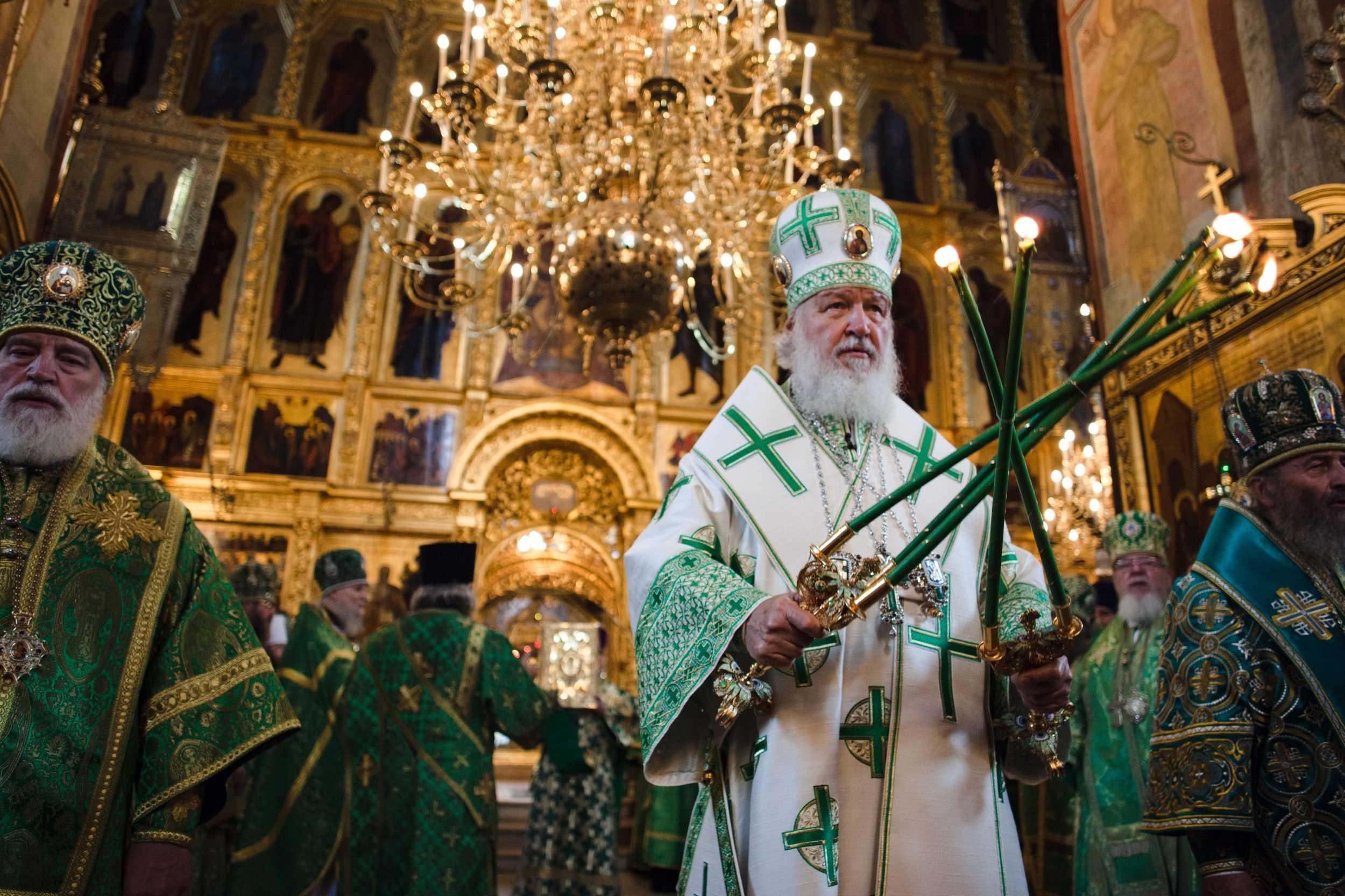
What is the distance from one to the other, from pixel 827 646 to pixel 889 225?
3.18 feet

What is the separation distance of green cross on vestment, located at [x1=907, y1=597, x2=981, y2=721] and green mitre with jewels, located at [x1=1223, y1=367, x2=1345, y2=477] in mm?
916

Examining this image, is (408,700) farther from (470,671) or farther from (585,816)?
(585,816)

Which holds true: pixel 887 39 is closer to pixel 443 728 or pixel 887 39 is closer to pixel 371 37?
pixel 371 37

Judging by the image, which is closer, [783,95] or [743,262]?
[783,95]

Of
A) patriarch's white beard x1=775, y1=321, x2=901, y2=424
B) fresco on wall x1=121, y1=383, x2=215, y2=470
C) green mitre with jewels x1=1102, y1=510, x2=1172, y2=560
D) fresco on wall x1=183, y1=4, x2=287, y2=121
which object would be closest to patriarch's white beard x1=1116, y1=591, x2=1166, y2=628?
green mitre with jewels x1=1102, y1=510, x2=1172, y2=560

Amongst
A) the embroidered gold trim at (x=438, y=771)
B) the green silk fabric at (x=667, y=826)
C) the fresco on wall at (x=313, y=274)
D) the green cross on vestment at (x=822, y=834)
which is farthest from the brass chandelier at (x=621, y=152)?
the fresco on wall at (x=313, y=274)

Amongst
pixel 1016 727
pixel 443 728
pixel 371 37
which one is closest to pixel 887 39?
pixel 371 37

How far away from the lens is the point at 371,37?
12938mm

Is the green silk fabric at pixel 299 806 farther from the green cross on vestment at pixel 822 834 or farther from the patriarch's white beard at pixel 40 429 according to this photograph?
the green cross on vestment at pixel 822 834

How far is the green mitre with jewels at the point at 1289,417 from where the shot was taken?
197 centimetres

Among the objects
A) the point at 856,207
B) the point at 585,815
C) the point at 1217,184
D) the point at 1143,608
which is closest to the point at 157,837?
the point at 856,207

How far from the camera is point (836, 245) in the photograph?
77.0 inches

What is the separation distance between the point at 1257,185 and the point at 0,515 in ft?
14.1

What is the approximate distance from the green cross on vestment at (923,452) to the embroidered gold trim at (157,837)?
158cm
